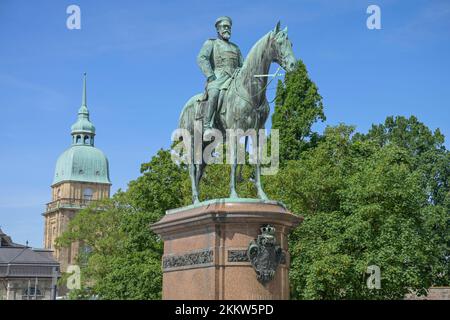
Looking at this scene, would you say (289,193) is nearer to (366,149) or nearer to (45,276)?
(366,149)

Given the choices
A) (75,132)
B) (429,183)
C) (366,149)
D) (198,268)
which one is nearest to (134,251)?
(366,149)

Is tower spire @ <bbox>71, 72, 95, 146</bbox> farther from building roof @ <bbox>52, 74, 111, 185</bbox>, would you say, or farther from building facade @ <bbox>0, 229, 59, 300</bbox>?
building facade @ <bbox>0, 229, 59, 300</bbox>

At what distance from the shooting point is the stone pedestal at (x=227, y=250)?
1580 cm

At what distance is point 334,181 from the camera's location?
35938 millimetres

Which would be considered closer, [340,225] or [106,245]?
[340,225]

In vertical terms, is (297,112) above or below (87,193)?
below

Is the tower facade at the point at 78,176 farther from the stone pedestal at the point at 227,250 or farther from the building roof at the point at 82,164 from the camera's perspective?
the stone pedestal at the point at 227,250

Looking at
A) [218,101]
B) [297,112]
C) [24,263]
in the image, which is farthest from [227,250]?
[24,263]

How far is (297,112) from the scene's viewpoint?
48.5m

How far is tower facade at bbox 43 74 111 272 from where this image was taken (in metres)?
150

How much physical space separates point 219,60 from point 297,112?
3047 centimetres

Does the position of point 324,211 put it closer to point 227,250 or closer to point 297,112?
point 297,112

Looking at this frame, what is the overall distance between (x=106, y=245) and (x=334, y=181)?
23799 millimetres

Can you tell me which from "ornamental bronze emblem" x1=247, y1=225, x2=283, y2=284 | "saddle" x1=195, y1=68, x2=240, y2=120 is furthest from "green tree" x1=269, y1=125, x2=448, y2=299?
"ornamental bronze emblem" x1=247, y1=225, x2=283, y2=284
